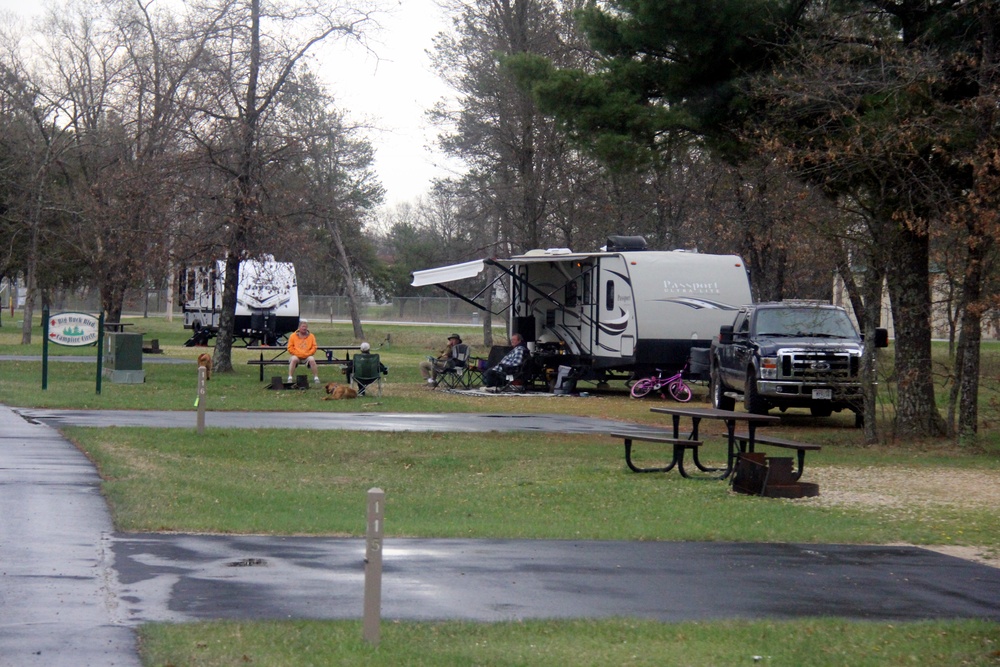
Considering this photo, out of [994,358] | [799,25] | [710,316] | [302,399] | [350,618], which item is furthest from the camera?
[994,358]

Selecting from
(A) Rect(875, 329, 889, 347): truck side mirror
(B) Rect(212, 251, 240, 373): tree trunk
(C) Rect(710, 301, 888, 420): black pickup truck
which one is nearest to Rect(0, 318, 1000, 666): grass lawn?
(C) Rect(710, 301, 888, 420): black pickup truck

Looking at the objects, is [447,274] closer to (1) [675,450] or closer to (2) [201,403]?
(2) [201,403]

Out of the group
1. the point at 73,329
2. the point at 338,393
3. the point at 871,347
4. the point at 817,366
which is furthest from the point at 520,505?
the point at 73,329

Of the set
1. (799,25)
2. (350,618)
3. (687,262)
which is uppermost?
(799,25)

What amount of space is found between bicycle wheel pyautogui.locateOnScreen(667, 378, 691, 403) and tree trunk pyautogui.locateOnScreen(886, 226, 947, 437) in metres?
8.11

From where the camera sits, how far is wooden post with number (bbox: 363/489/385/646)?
6039 mm

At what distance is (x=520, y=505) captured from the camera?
1166cm

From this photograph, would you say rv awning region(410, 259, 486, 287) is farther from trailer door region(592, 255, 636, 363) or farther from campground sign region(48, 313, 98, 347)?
campground sign region(48, 313, 98, 347)

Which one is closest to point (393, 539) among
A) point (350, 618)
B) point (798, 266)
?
point (350, 618)

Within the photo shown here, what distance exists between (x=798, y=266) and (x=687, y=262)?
7647 mm

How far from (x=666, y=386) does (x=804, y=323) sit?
18.7 ft

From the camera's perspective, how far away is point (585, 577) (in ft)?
27.0

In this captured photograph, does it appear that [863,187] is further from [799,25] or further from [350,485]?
[350,485]

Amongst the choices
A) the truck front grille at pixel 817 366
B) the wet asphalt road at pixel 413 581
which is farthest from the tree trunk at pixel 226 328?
the wet asphalt road at pixel 413 581
